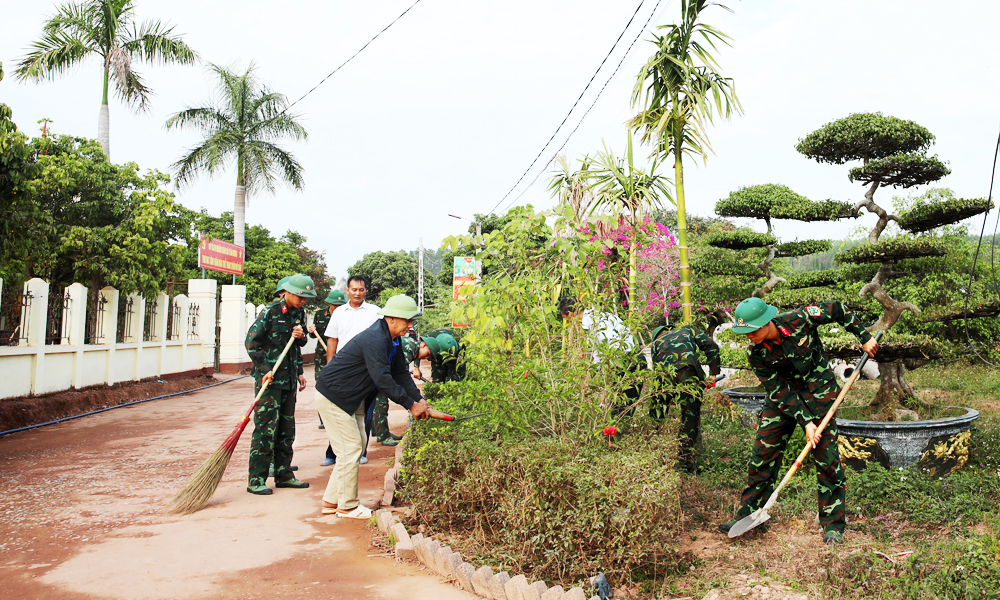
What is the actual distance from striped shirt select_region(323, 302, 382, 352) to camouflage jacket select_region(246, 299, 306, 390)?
0.73 meters

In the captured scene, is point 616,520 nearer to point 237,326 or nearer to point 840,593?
point 840,593

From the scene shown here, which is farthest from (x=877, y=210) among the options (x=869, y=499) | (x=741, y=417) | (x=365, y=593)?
(x=365, y=593)

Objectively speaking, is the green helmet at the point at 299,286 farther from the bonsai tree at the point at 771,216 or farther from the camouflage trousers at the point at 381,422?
the bonsai tree at the point at 771,216

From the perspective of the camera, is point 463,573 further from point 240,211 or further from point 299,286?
point 240,211

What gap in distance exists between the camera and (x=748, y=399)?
741cm

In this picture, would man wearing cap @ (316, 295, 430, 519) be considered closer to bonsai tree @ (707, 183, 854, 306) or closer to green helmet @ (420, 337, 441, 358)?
green helmet @ (420, 337, 441, 358)

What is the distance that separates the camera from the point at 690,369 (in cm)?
549

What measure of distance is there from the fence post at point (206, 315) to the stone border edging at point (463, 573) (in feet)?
44.1

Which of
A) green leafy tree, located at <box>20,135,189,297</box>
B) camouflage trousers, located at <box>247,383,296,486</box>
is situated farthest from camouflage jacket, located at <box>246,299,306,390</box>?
green leafy tree, located at <box>20,135,189,297</box>

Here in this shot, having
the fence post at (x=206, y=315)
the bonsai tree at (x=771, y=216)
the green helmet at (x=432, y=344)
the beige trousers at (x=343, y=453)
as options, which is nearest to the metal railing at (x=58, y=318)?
the fence post at (x=206, y=315)

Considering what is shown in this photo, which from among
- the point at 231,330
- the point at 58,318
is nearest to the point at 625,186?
the point at 58,318

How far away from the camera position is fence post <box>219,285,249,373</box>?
18.0 meters

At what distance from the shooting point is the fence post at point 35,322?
9570mm

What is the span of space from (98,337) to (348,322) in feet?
24.9
